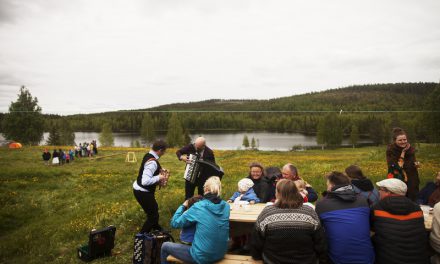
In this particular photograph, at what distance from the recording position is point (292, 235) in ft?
11.9

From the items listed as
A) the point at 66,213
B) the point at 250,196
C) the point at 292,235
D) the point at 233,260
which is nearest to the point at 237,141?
the point at 66,213

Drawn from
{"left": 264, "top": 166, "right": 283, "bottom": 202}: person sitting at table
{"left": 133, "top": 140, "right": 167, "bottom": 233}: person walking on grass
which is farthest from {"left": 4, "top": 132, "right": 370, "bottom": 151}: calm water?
{"left": 133, "top": 140, "right": 167, "bottom": 233}: person walking on grass

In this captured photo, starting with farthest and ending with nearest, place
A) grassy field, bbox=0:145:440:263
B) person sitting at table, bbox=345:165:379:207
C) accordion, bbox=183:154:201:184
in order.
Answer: accordion, bbox=183:154:201:184, grassy field, bbox=0:145:440:263, person sitting at table, bbox=345:165:379:207

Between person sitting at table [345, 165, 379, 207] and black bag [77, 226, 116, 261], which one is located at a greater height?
person sitting at table [345, 165, 379, 207]

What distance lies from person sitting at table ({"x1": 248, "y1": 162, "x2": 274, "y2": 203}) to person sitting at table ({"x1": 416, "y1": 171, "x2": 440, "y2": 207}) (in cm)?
327

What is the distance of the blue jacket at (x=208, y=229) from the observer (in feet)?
13.5

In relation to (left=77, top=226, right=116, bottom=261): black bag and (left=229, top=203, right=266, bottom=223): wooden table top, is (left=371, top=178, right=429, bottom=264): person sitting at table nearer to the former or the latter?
(left=229, top=203, right=266, bottom=223): wooden table top

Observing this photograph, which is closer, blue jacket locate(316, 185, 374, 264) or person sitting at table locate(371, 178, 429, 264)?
person sitting at table locate(371, 178, 429, 264)

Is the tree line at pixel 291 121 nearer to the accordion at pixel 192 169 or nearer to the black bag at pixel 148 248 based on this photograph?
the accordion at pixel 192 169

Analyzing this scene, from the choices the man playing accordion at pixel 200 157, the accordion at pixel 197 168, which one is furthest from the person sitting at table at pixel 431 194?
the man playing accordion at pixel 200 157

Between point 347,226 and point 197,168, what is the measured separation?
14.4 feet

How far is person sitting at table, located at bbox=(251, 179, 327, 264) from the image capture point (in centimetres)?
365

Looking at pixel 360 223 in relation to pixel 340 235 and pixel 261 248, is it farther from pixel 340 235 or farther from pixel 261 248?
pixel 261 248

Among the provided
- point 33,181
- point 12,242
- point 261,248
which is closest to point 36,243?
point 12,242
